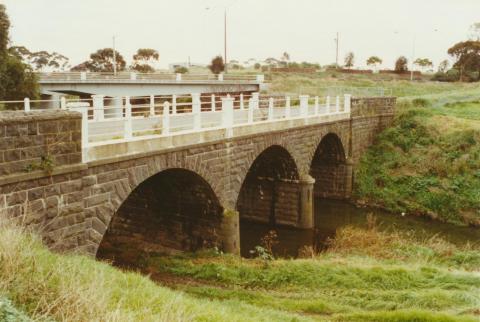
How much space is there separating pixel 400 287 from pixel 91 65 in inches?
2772

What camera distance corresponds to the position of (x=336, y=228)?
2244cm

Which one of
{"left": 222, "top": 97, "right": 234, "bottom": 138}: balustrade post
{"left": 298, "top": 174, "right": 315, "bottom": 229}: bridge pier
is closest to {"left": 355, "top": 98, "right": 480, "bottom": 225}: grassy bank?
{"left": 298, "top": 174, "right": 315, "bottom": 229}: bridge pier

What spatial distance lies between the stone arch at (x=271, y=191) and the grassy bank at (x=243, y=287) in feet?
16.8

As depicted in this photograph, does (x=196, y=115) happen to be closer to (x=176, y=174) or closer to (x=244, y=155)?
(x=176, y=174)

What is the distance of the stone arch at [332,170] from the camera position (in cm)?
2769

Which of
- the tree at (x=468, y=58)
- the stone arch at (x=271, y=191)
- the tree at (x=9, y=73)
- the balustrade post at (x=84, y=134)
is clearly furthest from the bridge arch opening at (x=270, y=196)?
the tree at (x=468, y=58)

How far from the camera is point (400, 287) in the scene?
11.7 metres

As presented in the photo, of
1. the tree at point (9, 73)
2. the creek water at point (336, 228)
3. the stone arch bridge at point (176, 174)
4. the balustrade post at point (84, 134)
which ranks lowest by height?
the creek water at point (336, 228)

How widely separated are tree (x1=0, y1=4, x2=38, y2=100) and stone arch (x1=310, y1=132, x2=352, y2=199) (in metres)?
18.2

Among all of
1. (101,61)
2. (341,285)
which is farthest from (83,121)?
(101,61)

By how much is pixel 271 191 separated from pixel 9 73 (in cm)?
1800

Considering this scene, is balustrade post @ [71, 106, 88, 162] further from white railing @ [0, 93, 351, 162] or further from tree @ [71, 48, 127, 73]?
tree @ [71, 48, 127, 73]

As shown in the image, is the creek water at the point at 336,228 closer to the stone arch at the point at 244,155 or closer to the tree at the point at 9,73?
the stone arch at the point at 244,155

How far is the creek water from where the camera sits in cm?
2020
